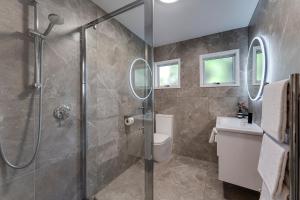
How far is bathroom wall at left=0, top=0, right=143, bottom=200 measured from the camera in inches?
37.6

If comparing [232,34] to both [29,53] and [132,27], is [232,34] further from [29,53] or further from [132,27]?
[29,53]

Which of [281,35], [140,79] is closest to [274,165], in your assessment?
[281,35]

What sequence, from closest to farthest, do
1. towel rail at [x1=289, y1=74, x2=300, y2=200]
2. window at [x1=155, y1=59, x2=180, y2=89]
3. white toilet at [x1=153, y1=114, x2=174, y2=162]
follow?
1. towel rail at [x1=289, y1=74, x2=300, y2=200]
2. white toilet at [x1=153, y1=114, x2=174, y2=162]
3. window at [x1=155, y1=59, x2=180, y2=89]

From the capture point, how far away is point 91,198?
1.50 meters

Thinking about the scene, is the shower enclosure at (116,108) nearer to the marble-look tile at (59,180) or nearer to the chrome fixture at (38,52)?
the marble-look tile at (59,180)

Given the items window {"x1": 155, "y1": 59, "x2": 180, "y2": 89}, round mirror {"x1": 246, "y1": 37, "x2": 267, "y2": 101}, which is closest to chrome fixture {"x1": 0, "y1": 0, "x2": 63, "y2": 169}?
round mirror {"x1": 246, "y1": 37, "x2": 267, "y2": 101}

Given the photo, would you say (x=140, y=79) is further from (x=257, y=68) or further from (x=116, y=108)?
(x=257, y=68)

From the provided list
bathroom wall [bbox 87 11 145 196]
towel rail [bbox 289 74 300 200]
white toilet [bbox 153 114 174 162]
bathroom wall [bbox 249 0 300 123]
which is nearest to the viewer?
towel rail [bbox 289 74 300 200]

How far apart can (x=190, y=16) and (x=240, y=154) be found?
185cm

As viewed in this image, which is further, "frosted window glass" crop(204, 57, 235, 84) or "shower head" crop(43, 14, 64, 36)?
"frosted window glass" crop(204, 57, 235, 84)

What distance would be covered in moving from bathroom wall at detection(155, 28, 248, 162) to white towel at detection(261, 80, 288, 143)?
1606 mm

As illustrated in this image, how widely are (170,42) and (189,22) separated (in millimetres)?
730

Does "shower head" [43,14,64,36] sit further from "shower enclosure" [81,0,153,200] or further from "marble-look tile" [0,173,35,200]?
"marble-look tile" [0,173,35,200]

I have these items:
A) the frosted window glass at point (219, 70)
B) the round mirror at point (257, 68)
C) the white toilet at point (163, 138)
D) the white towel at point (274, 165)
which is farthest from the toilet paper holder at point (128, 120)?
the frosted window glass at point (219, 70)
